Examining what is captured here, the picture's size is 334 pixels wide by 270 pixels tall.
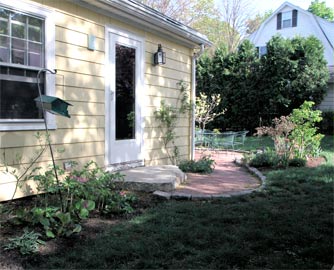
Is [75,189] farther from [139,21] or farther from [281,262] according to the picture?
[139,21]

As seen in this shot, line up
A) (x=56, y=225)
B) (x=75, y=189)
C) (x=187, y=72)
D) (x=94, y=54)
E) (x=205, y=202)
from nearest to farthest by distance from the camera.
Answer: (x=56, y=225)
(x=75, y=189)
(x=205, y=202)
(x=94, y=54)
(x=187, y=72)

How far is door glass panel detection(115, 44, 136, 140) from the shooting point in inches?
238

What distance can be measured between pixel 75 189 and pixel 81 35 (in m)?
2.48

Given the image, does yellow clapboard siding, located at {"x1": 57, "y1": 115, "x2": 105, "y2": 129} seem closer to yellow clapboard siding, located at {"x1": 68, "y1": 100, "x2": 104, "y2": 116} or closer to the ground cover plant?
yellow clapboard siding, located at {"x1": 68, "y1": 100, "x2": 104, "y2": 116}

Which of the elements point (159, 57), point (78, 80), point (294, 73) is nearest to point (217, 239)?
point (78, 80)

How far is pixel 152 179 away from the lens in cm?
526

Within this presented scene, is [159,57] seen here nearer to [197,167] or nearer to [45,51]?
[197,167]

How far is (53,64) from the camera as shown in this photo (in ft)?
15.6

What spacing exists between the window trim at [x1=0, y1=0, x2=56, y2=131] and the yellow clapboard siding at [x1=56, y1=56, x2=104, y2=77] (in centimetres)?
15

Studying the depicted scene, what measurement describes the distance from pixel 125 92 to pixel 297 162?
3.89m

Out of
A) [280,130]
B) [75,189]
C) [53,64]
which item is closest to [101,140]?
[53,64]

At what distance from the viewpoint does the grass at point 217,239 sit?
2754 mm

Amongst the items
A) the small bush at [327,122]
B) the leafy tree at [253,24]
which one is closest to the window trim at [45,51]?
the small bush at [327,122]

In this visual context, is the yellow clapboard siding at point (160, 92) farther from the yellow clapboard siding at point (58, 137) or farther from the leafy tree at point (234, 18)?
the leafy tree at point (234, 18)
